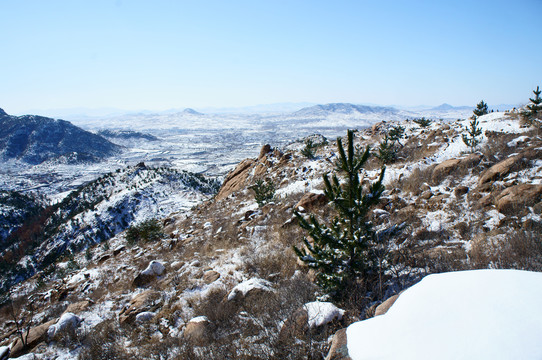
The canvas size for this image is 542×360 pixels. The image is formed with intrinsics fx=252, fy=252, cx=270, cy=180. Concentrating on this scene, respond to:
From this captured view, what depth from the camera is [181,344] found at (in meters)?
3.52

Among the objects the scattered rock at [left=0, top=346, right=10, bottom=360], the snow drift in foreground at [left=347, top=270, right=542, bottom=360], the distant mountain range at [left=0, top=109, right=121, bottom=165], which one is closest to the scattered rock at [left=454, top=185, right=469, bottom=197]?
the snow drift in foreground at [left=347, top=270, right=542, bottom=360]

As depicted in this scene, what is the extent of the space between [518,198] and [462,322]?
3.99 m

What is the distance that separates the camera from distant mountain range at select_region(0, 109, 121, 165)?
400 ft

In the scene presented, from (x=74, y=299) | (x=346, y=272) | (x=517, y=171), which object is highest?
(x=517, y=171)

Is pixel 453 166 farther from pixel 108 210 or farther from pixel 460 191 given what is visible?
pixel 108 210

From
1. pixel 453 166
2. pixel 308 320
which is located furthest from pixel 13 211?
pixel 453 166

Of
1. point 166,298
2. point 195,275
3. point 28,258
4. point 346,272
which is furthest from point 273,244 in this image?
point 28,258

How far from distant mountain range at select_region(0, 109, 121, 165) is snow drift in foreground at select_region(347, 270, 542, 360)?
5756 inches

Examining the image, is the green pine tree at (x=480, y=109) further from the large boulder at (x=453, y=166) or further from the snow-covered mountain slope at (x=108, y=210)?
the snow-covered mountain slope at (x=108, y=210)

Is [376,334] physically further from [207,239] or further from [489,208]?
[207,239]

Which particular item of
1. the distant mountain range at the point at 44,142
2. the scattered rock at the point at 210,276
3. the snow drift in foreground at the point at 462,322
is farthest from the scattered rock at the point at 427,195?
the distant mountain range at the point at 44,142

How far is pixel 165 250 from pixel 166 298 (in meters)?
4.20

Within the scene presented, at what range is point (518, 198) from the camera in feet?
14.6

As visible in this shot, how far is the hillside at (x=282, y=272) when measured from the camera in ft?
10.7
